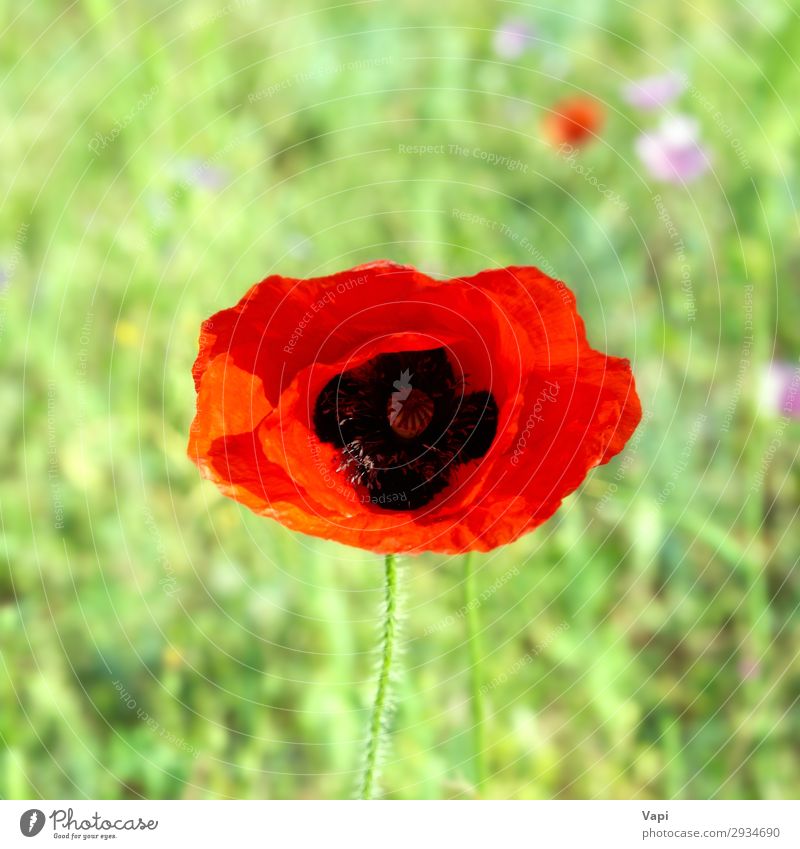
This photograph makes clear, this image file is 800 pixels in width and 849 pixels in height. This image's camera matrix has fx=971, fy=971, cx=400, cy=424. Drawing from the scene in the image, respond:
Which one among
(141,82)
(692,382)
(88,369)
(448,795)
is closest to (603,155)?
(692,382)

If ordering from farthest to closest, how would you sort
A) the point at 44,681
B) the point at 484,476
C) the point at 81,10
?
the point at 81,10
the point at 44,681
the point at 484,476

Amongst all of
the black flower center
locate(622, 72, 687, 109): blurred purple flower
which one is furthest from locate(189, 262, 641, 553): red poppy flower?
locate(622, 72, 687, 109): blurred purple flower

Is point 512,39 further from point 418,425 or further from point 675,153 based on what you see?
point 418,425

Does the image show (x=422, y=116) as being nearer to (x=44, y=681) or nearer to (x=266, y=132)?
(x=266, y=132)
